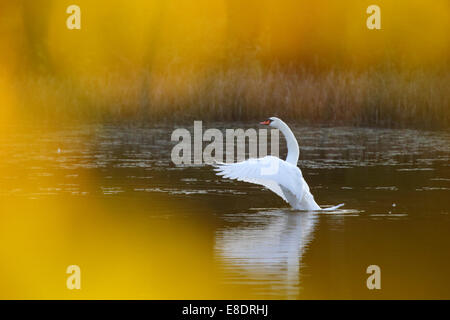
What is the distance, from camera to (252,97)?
65.1 feet

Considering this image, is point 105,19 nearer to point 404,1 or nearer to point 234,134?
point 404,1

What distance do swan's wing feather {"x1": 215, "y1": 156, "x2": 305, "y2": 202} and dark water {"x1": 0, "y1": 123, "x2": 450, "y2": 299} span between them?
0.33 m

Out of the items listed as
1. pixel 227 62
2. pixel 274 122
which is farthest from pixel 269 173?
pixel 227 62

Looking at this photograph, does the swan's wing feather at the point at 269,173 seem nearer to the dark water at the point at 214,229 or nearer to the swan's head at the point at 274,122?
the dark water at the point at 214,229

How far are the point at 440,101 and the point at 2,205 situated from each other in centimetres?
1067

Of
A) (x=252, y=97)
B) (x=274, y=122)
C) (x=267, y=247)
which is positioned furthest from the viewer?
(x=252, y=97)

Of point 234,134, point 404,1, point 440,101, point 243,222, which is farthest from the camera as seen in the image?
point 404,1

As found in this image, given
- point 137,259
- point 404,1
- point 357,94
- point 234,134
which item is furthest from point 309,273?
point 404,1

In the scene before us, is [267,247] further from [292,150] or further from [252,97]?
[252,97]

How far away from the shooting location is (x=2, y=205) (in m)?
11.1

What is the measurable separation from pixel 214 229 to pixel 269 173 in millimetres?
910

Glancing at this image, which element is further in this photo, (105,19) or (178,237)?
(105,19)
